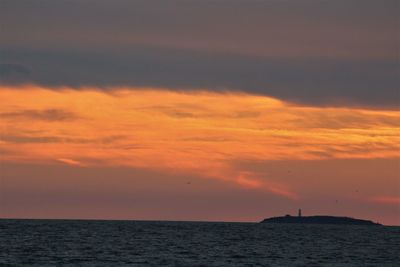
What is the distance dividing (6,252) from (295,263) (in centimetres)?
4208

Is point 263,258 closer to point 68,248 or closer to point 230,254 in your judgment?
point 230,254

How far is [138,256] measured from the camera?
116812mm

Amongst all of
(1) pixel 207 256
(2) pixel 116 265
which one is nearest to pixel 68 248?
(1) pixel 207 256

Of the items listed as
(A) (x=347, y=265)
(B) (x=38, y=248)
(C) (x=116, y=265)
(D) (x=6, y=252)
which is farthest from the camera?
(B) (x=38, y=248)

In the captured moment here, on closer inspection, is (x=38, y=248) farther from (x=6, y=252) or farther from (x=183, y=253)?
(x=183, y=253)

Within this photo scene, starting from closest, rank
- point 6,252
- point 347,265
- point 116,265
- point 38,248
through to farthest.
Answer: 1. point 116,265
2. point 347,265
3. point 6,252
4. point 38,248

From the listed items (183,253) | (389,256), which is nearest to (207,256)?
(183,253)

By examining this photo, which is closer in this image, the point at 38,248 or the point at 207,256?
the point at 207,256

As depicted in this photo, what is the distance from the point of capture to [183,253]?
412 ft

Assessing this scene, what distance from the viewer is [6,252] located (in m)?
119

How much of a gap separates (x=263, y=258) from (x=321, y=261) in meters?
8.63

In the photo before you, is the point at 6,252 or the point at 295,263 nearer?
the point at 295,263

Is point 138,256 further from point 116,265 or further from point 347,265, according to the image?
point 347,265

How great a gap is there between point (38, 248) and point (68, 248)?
4804 millimetres
